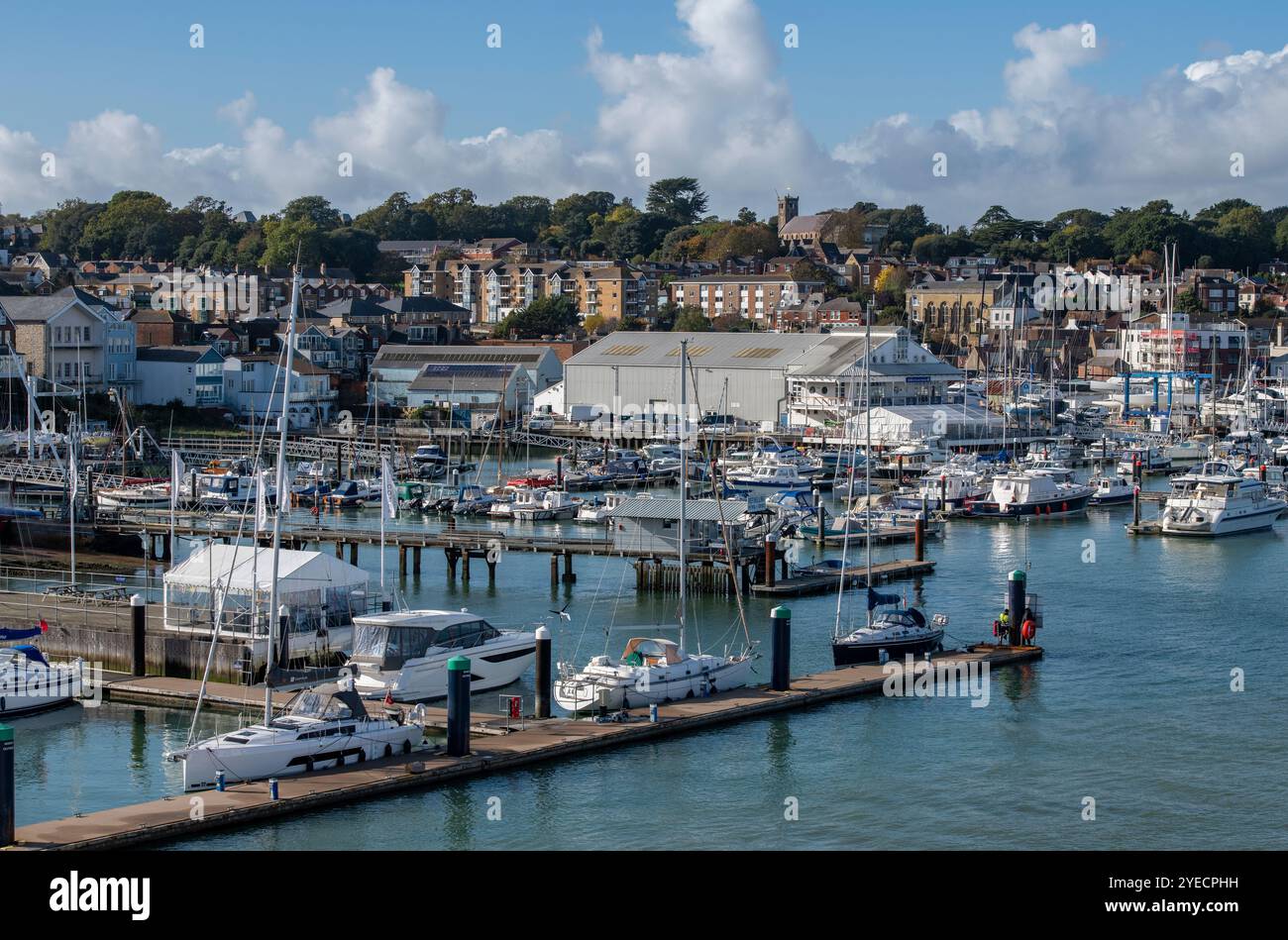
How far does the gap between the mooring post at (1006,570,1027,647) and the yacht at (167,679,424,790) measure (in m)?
12.9

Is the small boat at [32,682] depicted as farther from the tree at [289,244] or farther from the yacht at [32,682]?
the tree at [289,244]

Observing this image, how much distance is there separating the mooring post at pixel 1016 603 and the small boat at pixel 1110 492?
27.6 m

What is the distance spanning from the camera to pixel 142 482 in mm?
59875

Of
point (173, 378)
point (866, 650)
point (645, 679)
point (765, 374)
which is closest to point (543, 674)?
point (645, 679)

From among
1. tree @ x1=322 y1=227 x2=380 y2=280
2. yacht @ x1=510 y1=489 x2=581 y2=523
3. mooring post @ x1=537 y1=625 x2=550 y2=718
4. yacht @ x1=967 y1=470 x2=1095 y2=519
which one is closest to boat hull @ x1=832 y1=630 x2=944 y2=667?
mooring post @ x1=537 y1=625 x2=550 y2=718

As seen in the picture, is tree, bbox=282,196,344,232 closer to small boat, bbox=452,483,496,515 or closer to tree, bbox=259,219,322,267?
tree, bbox=259,219,322,267

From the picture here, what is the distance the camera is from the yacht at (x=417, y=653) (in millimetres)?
28688

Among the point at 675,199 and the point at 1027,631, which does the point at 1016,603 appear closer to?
the point at 1027,631

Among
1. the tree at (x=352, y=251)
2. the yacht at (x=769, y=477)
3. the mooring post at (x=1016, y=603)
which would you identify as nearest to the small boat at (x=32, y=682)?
the mooring post at (x=1016, y=603)

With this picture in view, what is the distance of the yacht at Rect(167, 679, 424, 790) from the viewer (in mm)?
23406

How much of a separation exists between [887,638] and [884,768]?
617cm

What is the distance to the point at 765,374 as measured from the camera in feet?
276
